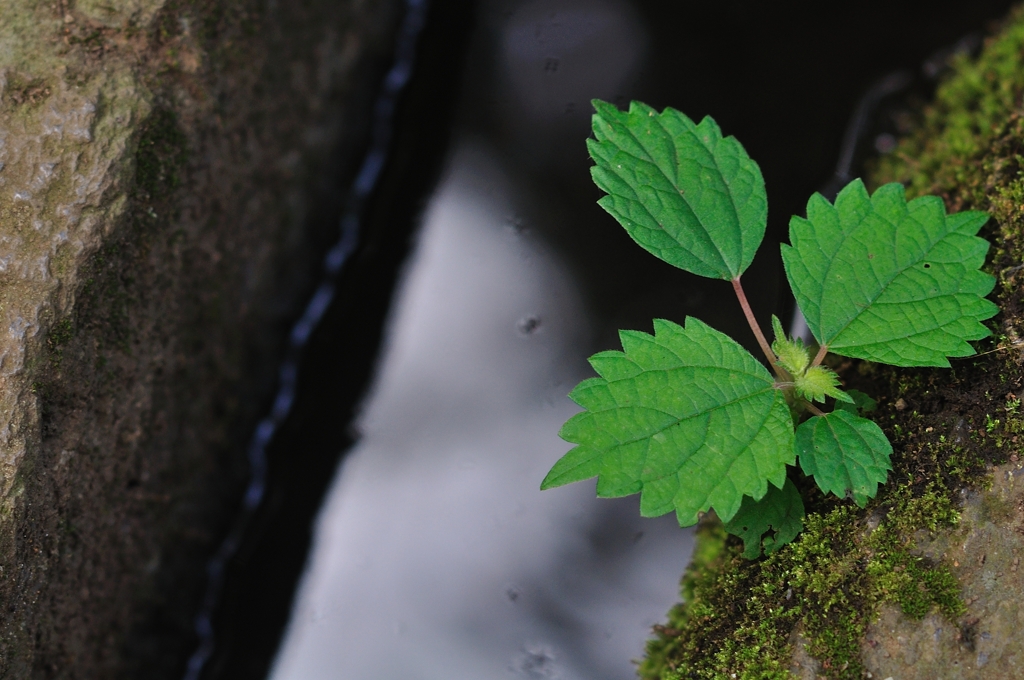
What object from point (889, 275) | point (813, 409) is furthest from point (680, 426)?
point (889, 275)

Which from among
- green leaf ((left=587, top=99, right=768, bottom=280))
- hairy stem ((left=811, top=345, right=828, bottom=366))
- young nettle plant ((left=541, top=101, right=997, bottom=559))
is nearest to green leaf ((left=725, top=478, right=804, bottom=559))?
young nettle plant ((left=541, top=101, right=997, bottom=559))

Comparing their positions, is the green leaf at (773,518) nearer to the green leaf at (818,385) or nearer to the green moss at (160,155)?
the green leaf at (818,385)

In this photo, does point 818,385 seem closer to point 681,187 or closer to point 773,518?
point 773,518

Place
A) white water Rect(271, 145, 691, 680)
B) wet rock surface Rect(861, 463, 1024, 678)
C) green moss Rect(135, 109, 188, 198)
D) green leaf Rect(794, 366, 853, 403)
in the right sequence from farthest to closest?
white water Rect(271, 145, 691, 680) < green moss Rect(135, 109, 188, 198) < green leaf Rect(794, 366, 853, 403) < wet rock surface Rect(861, 463, 1024, 678)

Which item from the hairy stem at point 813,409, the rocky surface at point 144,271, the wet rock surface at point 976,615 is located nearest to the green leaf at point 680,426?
the hairy stem at point 813,409

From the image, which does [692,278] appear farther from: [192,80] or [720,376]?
[192,80]

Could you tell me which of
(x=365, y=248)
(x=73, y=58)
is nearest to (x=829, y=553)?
(x=365, y=248)

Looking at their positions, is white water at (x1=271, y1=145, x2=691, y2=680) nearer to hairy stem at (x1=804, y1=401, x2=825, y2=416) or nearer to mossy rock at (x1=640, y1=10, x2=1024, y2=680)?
mossy rock at (x1=640, y1=10, x2=1024, y2=680)
